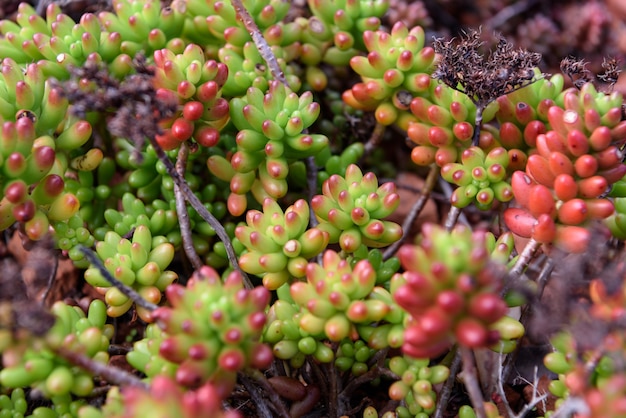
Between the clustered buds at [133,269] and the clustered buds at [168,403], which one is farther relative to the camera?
the clustered buds at [133,269]

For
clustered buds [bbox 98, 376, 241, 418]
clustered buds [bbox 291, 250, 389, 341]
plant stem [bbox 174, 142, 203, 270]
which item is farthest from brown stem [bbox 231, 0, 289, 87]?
clustered buds [bbox 98, 376, 241, 418]

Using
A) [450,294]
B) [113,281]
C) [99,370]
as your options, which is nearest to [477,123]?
[450,294]

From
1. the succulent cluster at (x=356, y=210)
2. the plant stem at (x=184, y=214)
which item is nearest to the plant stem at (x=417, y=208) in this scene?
the succulent cluster at (x=356, y=210)

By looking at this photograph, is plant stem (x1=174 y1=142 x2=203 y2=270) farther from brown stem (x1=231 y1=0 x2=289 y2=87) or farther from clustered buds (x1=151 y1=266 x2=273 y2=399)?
clustered buds (x1=151 y1=266 x2=273 y2=399)

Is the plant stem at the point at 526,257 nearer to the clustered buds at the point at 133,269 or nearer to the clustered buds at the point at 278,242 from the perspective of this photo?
the clustered buds at the point at 278,242

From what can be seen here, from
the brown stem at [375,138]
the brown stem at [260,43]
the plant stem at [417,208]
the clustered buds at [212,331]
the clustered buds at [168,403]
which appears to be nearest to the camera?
the clustered buds at [168,403]

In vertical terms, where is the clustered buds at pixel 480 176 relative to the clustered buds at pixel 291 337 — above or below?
above

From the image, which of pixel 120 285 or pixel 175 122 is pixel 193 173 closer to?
pixel 175 122
